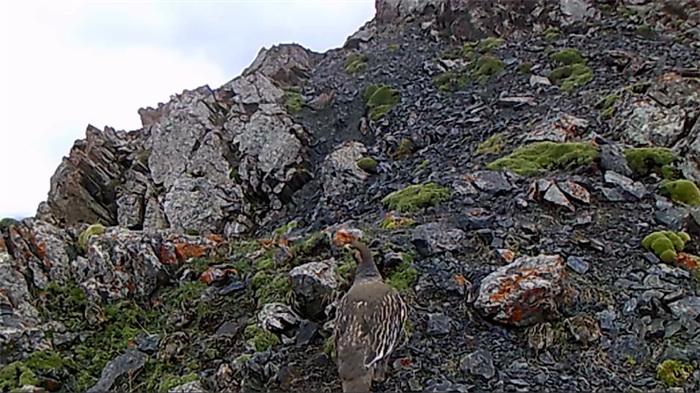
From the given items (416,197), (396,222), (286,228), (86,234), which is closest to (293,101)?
(286,228)

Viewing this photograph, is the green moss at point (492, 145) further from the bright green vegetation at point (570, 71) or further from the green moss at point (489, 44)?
the green moss at point (489, 44)

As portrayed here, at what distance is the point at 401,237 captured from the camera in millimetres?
13484

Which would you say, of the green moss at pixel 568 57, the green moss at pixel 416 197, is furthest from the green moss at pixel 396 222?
the green moss at pixel 568 57

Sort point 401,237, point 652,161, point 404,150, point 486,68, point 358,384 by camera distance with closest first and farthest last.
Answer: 1. point 358,384
2. point 401,237
3. point 652,161
4. point 404,150
5. point 486,68

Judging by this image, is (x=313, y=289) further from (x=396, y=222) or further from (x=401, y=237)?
(x=396, y=222)

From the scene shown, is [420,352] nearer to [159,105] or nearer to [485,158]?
[485,158]

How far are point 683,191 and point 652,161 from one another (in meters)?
1.91

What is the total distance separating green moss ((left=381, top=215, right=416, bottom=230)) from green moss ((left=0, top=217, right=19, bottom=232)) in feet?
30.1

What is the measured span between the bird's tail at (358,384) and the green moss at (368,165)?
1476cm

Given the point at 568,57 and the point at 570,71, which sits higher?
the point at 568,57

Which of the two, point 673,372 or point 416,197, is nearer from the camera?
point 673,372

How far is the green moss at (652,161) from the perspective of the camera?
51.6ft

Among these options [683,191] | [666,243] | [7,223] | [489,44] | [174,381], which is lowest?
[666,243]

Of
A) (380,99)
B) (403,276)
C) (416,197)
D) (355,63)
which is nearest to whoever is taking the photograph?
(403,276)
